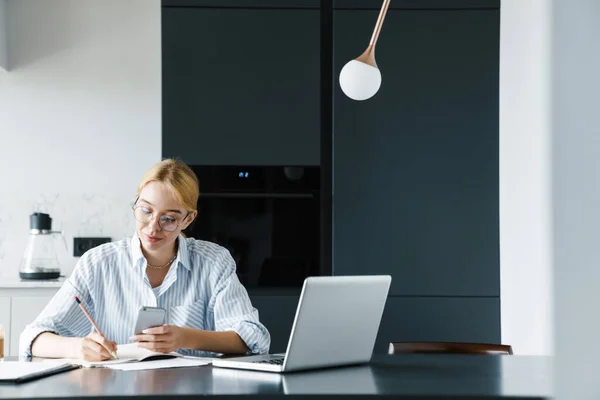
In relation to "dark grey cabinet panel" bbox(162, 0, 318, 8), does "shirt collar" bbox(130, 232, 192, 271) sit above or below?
below

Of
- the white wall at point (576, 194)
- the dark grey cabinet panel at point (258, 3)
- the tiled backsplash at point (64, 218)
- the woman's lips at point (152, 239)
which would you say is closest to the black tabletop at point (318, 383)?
the woman's lips at point (152, 239)

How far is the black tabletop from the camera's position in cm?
135

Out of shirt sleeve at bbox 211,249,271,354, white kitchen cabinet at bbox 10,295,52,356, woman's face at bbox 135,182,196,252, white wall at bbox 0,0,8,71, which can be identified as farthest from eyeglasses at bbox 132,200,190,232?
white wall at bbox 0,0,8,71

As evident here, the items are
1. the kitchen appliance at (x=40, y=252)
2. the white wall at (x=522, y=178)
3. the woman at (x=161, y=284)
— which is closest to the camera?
the woman at (x=161, y=284)

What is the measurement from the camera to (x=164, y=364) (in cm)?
175

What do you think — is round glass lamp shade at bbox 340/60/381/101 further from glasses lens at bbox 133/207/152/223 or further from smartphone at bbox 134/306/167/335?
smartphone at bbox 134/306/167/335

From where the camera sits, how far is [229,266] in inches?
91.1

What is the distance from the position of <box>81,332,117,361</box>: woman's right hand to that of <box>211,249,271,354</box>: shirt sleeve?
42cm

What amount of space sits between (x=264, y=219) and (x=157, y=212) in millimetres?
1510

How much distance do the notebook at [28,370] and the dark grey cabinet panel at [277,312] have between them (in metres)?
1.87

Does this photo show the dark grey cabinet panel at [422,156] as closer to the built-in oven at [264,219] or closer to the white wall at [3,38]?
the built-in oven at [264,219]

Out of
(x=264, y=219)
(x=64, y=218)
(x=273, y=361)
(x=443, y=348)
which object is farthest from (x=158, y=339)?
(x=64, y=218)

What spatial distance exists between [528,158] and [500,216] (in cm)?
33

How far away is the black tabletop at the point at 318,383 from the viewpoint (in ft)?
4.42
